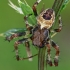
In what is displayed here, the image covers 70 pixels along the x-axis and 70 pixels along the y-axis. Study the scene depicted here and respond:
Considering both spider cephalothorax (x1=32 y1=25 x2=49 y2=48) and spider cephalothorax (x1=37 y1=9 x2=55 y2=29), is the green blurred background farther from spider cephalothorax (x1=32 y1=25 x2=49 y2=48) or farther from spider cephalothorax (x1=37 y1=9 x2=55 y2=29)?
spider cephalothorax (x1=37 y1=9 x2=55 y2=29)

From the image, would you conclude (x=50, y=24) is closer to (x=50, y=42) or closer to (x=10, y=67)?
(x=50, y=42)

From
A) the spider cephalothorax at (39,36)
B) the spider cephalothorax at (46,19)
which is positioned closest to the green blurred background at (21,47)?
the spider cephalothorax at (39,36)

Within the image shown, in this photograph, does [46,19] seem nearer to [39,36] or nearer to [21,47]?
[39,36]

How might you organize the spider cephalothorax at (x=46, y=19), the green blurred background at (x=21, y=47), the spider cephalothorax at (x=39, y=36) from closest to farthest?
the spider cephalothorax at (x=46, y=19), the spider cephalothorax at (x=39, y=36), the green blurred background at (x=21, y=47)

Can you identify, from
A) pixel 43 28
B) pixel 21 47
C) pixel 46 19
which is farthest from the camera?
pixel 21 47

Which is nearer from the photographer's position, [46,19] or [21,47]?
[46,19]

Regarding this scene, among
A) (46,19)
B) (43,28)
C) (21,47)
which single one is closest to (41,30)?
(43,28)

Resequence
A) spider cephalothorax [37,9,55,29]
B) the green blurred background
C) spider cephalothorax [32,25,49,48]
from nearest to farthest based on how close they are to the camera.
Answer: spider cephalothorax [37,9,55,29], spider cephalothorax [32,25,49,48], the green blurred background

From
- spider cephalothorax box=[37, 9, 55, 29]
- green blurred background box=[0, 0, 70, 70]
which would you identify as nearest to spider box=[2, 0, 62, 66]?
spider cephalothorax box=[37, 9, 55, 29]

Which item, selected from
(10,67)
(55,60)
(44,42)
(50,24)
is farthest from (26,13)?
(10,67)

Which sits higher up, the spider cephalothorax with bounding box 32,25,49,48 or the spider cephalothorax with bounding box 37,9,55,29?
the spider cephalothorax with bounding box 37,9,55,29

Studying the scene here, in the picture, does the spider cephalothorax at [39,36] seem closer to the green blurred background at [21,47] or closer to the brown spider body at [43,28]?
the brown spider body at [43,28]
